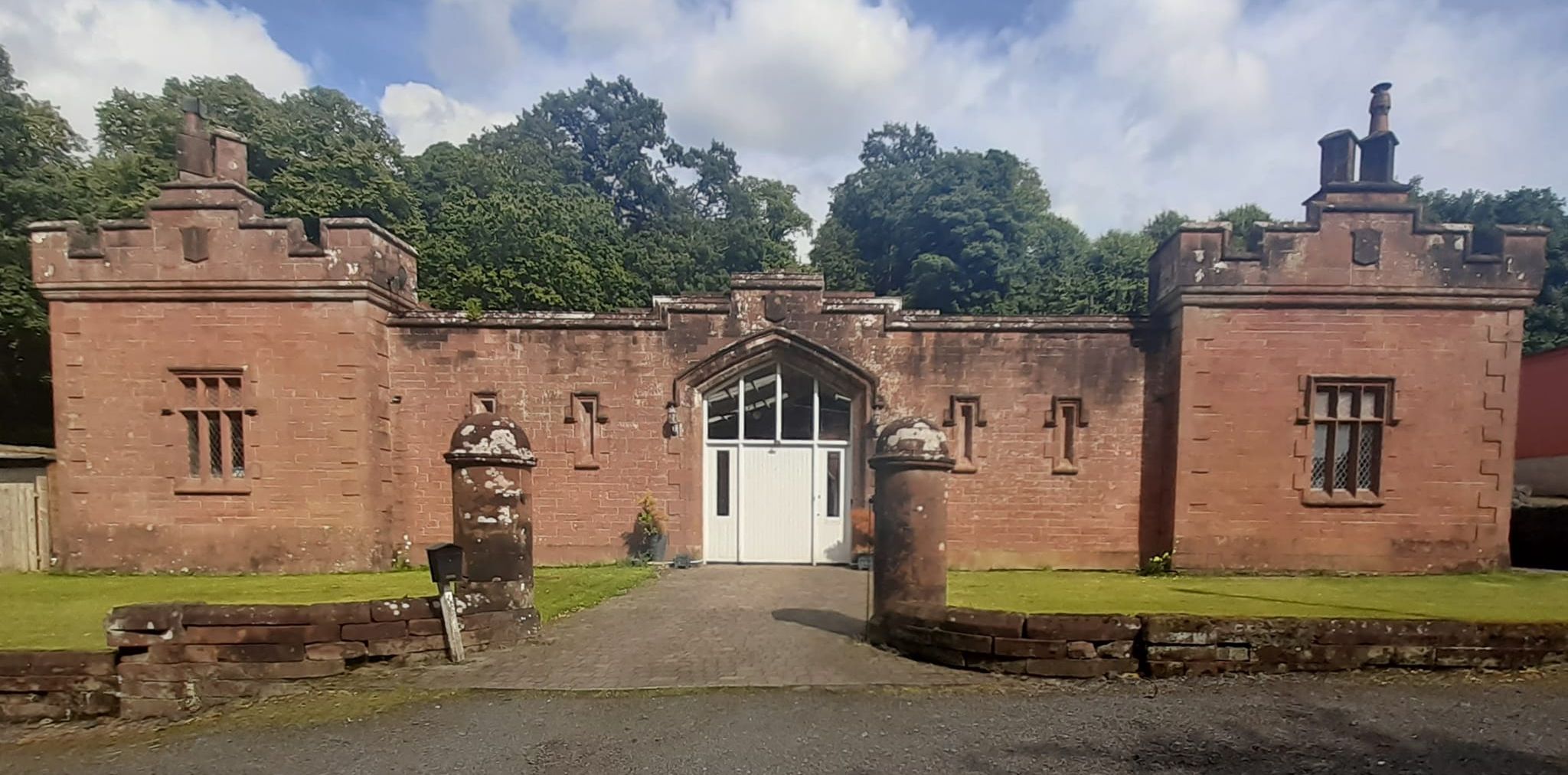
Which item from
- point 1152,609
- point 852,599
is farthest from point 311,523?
point 1152,609

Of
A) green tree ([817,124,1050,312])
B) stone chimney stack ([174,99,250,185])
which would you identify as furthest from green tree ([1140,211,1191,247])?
stone chimney stack ([174,99,250,185])

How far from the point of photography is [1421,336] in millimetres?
11727

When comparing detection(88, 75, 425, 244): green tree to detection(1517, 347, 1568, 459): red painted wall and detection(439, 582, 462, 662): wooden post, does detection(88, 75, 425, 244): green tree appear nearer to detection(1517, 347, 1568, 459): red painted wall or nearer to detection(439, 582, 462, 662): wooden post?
detection(439, 582, 462, 662): wooden post

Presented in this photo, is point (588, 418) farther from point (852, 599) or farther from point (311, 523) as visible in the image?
point (852, 599)

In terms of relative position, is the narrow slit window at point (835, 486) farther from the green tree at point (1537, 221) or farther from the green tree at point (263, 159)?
the green tree at point (1537, 221)

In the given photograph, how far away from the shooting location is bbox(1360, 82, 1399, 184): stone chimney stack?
12508 mm

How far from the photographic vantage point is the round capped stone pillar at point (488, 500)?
270 inches

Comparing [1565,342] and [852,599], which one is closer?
[852,599]

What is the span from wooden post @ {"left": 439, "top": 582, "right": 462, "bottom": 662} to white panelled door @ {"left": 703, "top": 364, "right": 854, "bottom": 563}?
7.03m

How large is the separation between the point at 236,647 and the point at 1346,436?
15.3 meters

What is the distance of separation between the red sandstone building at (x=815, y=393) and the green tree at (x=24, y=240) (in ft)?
24.2

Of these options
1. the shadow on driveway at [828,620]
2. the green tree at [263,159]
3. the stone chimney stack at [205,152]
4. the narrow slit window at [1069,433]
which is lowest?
the shadow on driveway at [828,620]

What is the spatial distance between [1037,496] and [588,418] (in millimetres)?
8243

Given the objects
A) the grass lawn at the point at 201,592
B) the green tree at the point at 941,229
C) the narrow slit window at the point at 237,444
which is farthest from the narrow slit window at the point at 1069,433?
the green tree at the point at 941,229
